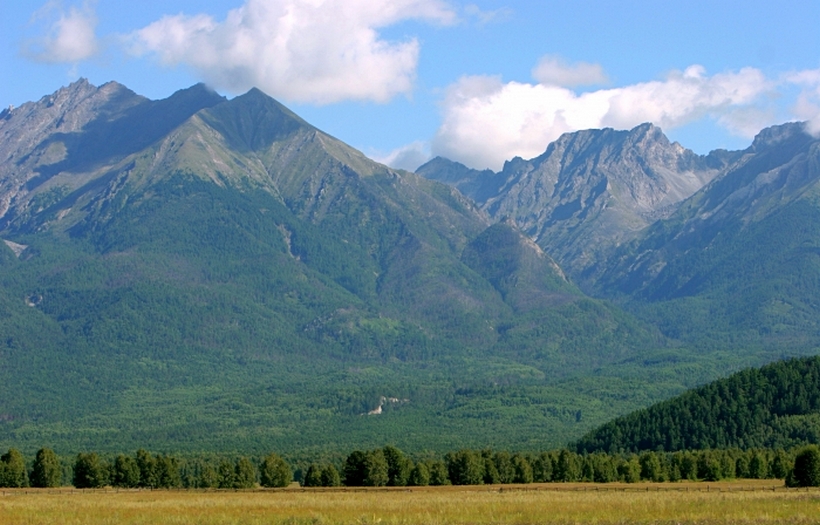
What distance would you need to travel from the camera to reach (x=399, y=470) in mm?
160875

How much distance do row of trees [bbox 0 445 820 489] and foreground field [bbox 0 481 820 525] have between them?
28.0 meters

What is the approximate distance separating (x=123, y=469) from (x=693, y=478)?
242 ft

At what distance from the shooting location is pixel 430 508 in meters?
102

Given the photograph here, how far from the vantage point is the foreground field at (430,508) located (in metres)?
91.9

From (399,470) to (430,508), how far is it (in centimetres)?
5892

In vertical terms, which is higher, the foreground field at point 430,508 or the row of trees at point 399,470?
the row of trees at point 399,470

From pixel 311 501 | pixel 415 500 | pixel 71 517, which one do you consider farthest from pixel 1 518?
pixel 415 500

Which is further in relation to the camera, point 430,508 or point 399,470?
point 399,470

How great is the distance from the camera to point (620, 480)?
554 ft

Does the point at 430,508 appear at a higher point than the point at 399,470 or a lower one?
lower

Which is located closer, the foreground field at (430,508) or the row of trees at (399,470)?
the foreground field at (430,508)

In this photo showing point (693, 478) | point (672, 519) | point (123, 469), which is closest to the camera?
point (672, 519)

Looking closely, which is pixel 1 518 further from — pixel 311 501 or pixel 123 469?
pixel 123 469

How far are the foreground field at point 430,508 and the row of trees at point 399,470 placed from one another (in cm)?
2803
